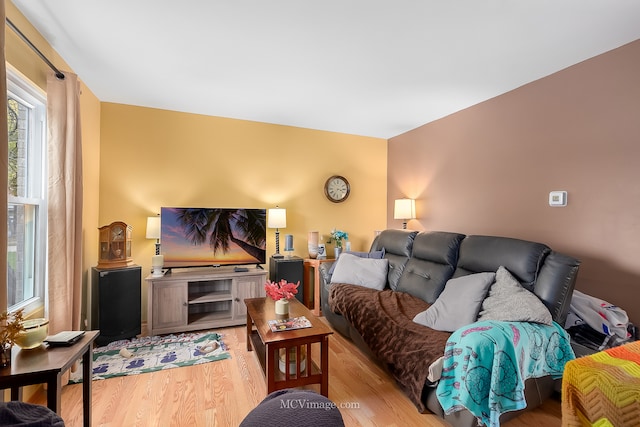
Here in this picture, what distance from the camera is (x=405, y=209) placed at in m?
3.85

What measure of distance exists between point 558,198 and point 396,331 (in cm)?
173

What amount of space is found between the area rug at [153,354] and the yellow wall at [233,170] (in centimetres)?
65

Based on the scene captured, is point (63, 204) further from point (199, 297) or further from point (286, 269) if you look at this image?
point (286, 269)

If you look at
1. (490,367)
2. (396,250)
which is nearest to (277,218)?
(396,250)

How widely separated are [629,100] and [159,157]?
4163mm

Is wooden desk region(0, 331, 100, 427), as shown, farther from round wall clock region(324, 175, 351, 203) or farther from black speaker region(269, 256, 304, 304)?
round wall clock region(324, 175, 351, 203)

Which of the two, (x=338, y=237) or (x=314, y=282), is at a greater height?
(x=338, y=237)

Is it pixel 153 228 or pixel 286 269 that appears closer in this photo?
pixel 153 228

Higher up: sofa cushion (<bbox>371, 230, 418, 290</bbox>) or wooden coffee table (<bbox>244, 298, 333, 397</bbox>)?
sofa cushion (<bbox>371, 230, 418, 290</bbox>)

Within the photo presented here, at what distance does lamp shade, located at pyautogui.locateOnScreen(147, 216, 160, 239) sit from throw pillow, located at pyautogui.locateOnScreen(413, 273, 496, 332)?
8.81ft

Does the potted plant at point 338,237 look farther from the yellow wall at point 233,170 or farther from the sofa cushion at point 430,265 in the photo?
the sofa cushion at point 430,265

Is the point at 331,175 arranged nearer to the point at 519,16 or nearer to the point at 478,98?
the point at 478,98

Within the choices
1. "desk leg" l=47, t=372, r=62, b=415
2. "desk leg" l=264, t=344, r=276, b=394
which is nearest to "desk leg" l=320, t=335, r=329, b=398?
"desk leg" l=264, t=344, r=276, b=394

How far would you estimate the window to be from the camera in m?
1.95
